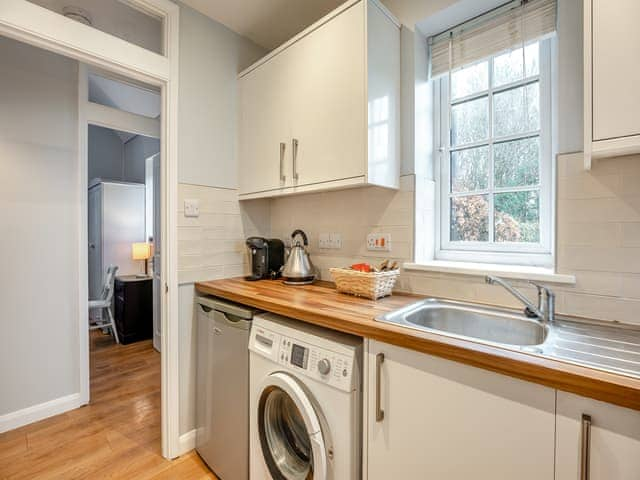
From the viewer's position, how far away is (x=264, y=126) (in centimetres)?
186

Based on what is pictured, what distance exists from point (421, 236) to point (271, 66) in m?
1.30

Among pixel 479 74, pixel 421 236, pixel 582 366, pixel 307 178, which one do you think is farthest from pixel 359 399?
pixel 479 74

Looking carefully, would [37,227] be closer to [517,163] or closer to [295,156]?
[295,156]

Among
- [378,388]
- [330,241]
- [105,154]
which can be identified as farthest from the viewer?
[105,154]

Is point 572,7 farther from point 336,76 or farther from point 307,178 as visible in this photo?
point 307,178

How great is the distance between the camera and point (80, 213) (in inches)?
86.3

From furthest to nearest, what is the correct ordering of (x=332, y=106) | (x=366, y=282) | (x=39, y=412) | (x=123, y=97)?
(x=123, y=97), (x=39, y=412), (x=332, y=106), (x=366, y=282)

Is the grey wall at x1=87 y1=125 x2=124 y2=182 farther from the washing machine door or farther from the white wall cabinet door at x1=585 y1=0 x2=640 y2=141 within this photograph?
the white wall cabinet door at x1=585 y1=0 x2=640 y2=141

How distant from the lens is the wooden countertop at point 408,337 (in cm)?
64

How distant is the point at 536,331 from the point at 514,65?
1.21m

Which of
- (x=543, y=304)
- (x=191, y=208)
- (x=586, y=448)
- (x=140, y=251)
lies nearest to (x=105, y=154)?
(x=140, y=251)

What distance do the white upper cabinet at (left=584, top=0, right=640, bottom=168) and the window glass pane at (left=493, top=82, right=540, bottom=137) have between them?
20.4 inches

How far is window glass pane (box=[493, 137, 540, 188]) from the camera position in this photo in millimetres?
1396

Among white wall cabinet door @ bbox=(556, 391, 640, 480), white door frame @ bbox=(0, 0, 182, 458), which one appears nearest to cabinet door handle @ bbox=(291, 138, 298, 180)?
white door frame @ bbox=(0, 0, 182, 458)
